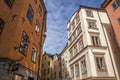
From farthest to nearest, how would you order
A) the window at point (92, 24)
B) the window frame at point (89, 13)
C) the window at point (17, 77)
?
1. the window frame at point (89, 13)
2. the window at point (92, 24)
3. the window at point (17, 77)

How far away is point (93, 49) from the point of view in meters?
18.2

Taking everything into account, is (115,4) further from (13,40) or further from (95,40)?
(13,40)

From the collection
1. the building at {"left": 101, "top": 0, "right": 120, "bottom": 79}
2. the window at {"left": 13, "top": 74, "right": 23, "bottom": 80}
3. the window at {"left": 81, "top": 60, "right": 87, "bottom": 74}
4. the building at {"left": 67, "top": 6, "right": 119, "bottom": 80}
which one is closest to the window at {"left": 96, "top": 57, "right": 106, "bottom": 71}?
the building at {"left": 67, "top": 6, "right": 119, "bottom": 80}

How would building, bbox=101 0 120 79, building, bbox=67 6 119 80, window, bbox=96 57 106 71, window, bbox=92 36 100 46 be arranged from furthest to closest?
window, bbox=92 36 100 46
building, bbox=101 0 120 79
window, bbox=96 57 106 71
building, bbox=67 6 119 80

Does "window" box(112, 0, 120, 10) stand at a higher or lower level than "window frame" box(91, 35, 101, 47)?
higher

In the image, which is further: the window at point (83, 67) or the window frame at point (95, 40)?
the window frame at point (95, 40)

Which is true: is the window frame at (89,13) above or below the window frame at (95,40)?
above

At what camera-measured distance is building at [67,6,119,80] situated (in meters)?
16.9

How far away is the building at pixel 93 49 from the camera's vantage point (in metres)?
16.9

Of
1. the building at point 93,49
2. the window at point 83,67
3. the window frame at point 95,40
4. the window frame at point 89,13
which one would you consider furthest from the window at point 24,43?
the window frame at point 89,13

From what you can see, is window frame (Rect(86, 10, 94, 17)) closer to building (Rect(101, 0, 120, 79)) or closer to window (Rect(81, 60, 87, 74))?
building (Rect(101, 0, 120, 79))

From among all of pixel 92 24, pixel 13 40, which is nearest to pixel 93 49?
pixel 92 24

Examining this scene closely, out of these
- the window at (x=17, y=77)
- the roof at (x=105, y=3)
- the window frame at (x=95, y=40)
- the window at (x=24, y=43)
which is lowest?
the window at (x=17, y=77)

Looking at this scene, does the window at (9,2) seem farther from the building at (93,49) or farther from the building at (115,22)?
the building at (115,22)
